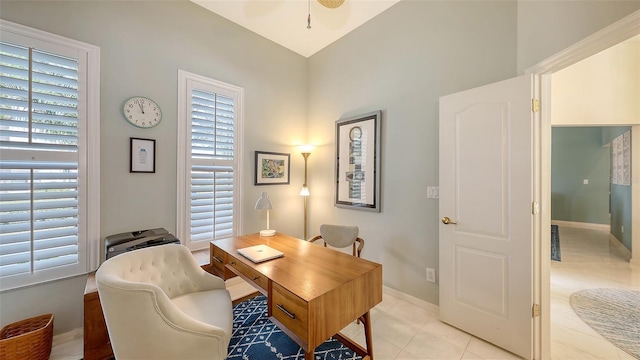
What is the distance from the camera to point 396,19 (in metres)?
2.59

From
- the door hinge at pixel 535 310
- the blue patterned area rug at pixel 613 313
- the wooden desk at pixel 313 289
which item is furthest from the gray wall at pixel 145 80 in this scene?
the blue patterned area rug at pixel 613 313

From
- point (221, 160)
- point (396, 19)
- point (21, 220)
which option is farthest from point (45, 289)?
point (396, 19)

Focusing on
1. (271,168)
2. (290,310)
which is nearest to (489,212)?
(290,310)

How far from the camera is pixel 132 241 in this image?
192 centimetres

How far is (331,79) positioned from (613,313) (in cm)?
390

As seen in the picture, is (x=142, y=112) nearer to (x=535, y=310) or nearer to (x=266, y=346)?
(x=266, y=346)

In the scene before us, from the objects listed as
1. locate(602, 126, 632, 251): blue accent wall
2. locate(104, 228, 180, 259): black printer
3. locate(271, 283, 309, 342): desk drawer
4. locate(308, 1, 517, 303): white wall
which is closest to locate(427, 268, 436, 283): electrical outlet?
locate(308, 1, 517, 303): white wall

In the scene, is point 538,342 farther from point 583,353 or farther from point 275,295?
point 275,295

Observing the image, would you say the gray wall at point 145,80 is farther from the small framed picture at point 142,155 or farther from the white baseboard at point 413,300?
the white baseboard at point 413,300

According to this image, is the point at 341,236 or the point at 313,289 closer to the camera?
the point at 313,289

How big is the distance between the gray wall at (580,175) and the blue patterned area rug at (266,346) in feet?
26.2

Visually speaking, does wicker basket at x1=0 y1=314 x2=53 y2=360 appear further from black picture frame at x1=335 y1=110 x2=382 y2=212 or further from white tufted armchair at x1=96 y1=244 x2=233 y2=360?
black picture frame at x1=335 y1=110 x2=382 y2=212

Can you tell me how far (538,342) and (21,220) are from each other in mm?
3849

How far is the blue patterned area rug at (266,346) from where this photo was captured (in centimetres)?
176
